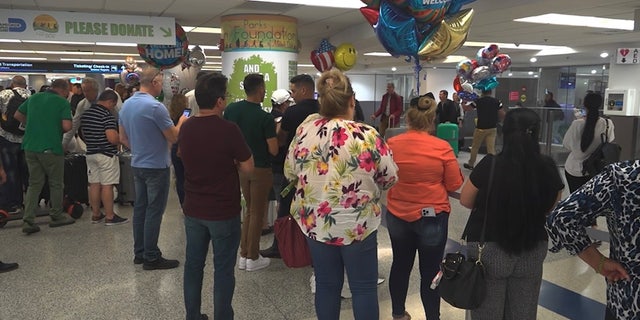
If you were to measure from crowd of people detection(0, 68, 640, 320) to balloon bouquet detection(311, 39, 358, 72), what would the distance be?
3358 millimetres

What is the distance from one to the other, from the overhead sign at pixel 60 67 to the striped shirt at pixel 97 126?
1447 cm

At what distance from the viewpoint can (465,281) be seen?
78.4 inches

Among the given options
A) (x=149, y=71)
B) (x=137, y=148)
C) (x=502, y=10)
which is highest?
(x=502, y=10)

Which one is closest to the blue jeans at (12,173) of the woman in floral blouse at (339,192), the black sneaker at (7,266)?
the black sneaker at (7,266)

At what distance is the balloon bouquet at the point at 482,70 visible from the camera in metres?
8.25

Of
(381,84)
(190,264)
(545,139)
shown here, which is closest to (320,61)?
(190,264)

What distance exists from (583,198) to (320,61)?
5934mm

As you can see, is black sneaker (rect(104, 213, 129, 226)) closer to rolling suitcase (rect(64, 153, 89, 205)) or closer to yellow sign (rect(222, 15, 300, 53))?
rolling suitcase (rect(64, 153, 89, 205))

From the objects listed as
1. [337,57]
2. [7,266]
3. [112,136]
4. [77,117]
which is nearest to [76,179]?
[77,117]

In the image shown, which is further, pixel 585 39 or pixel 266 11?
pixel 585 39

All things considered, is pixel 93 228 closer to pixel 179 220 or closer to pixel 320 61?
pixel 179 220

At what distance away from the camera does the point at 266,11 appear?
24.2ft

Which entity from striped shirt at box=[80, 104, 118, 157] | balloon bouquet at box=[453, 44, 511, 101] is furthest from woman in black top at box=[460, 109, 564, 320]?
balloon bouquet at box=[453, 44, 511, 101]

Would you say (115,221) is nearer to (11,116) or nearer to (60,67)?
(11,116)
